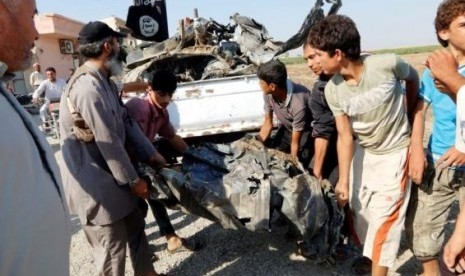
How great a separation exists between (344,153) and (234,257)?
1.41 metres

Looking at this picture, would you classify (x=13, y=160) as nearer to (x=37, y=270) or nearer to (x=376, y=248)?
(x=37, y=270)

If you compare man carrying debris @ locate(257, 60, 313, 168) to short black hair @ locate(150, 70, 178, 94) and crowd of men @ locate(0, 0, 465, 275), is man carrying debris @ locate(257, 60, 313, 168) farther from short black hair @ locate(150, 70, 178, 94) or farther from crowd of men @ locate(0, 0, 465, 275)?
short black hair @ locate(150, 70, 178, 94)

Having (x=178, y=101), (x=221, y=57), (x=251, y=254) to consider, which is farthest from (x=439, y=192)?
(x=221, y=57)

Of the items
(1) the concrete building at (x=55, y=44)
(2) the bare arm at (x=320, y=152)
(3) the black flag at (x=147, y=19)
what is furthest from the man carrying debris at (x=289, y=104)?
(1) the concrete building at (x=55, y=44)

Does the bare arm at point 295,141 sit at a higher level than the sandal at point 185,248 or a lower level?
higher

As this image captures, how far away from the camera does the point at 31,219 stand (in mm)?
895

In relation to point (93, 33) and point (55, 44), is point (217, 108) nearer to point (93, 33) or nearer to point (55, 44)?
point (93, 33)

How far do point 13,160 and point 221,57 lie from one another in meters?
5.77

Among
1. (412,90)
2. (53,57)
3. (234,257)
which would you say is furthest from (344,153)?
(53,57)

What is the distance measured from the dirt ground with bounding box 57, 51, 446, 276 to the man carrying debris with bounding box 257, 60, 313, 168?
87cm

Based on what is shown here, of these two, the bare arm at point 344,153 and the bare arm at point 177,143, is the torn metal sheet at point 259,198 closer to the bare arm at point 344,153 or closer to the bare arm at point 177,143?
the bare arm at point 344,153

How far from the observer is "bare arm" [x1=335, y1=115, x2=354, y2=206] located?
7.97ft

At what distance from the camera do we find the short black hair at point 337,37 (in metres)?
2.19

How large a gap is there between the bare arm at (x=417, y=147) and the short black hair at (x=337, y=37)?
54 centimetres
